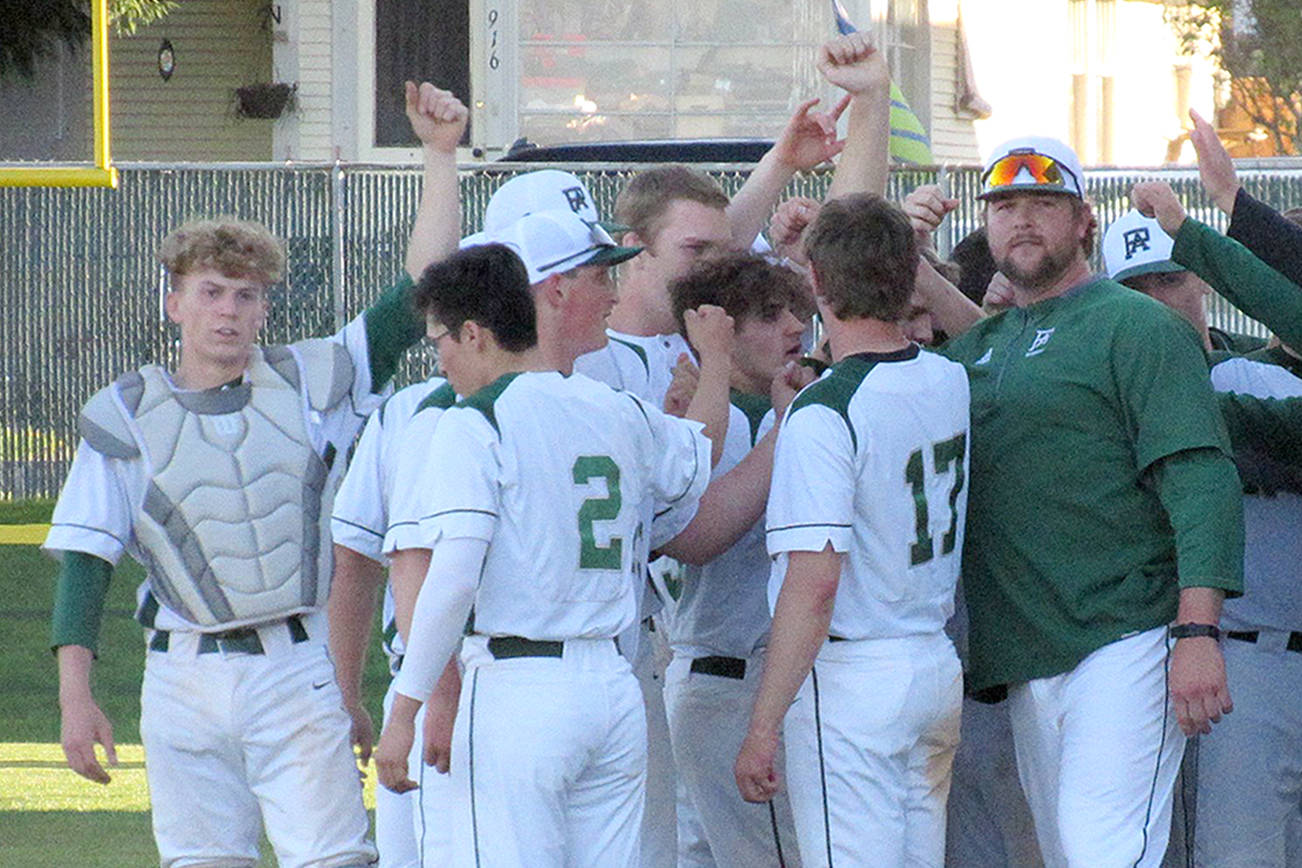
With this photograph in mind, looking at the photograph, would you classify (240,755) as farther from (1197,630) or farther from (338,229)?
(338,229)

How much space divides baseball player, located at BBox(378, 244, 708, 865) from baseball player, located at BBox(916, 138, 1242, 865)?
103 centimetres

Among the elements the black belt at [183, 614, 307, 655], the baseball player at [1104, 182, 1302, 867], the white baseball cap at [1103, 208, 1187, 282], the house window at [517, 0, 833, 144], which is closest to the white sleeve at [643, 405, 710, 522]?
the black belt at [183, 614, 307, 655]

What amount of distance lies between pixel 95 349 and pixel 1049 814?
12718 millimetres

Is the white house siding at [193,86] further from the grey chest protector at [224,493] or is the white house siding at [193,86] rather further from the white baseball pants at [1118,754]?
the white baseball pants at [1118,754]

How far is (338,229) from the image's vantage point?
16.1 meters

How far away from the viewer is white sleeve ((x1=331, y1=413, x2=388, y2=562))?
4980mm

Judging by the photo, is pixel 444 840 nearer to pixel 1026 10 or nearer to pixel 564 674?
pixel 564 674

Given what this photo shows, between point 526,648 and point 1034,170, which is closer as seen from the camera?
point 526,648

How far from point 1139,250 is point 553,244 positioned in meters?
1.91

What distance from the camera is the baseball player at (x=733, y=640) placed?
5.26 metres

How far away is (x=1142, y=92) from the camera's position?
91.5ft

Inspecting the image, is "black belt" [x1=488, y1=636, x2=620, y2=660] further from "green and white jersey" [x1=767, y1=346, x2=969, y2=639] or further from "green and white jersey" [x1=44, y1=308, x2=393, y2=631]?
"green and white jersey" [x1=44, y1=308, x2=393, y2=631]

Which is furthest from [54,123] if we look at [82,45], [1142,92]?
[1142,92]

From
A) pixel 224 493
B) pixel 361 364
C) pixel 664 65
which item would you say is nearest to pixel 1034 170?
pixel 361 364
